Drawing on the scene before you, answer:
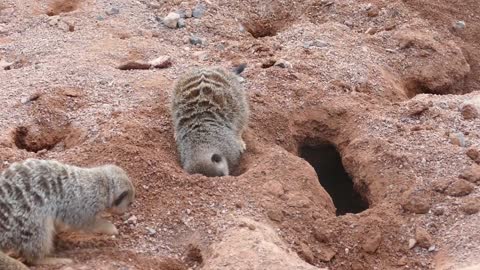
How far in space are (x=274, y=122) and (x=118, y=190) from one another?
1.42m

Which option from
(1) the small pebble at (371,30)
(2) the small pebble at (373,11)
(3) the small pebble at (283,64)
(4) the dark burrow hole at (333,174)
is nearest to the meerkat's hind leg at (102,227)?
(4) the dark burrow hole at (333,174)

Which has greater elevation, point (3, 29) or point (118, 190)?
point (118, 190)

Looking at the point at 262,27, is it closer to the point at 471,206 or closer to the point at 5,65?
the point at 5,65

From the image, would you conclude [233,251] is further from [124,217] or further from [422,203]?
[422,203]

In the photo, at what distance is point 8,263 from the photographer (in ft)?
10.8

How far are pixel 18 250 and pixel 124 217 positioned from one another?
2.17ft

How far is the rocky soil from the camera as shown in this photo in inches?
158

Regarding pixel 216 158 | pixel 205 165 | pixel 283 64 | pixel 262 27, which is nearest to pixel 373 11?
pixel 262 27

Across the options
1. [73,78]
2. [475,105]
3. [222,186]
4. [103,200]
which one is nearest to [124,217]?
[103,200]

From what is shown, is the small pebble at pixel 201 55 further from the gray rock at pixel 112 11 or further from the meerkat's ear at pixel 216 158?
the meerkat's ear at pixel 216 158

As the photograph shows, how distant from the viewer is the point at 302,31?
604 centimetres

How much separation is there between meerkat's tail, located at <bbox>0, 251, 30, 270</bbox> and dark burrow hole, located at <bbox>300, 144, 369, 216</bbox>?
2.33 metres

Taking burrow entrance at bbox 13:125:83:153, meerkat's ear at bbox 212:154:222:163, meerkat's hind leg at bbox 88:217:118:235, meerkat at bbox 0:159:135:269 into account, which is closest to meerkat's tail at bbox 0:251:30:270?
meerkat at bbox 0:159:135:269

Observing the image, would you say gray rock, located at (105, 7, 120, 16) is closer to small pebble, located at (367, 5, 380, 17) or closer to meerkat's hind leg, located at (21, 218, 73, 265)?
small pebble, located at (367, 5, 380, 17)
